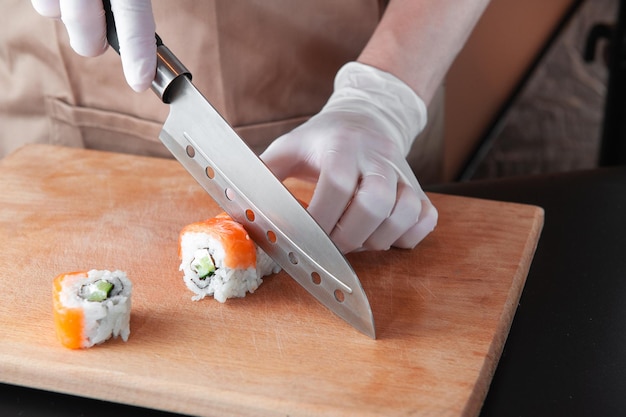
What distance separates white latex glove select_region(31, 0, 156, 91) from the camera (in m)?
1.31

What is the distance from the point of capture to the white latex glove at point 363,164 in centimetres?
135

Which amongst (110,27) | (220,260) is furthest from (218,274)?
(110,27)

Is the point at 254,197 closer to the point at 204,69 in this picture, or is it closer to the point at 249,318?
the point at 249,318

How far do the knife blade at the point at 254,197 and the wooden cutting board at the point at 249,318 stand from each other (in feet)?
0.17

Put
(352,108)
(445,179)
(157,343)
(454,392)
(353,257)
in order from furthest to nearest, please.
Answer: (445,179) < (352,108) < (353,257) < (157,343) < (454,392)

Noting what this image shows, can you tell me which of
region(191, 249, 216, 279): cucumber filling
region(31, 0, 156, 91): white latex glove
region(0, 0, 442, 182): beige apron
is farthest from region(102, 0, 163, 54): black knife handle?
region(191, 249, 216, 279): cucumber filling

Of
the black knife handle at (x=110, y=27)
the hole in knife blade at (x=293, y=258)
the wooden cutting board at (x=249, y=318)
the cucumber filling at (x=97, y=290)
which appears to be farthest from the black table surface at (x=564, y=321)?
the black knife handle at (x=110, y=27)

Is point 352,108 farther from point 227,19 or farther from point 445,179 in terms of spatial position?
point 445,179

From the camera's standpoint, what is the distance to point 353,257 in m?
1.41

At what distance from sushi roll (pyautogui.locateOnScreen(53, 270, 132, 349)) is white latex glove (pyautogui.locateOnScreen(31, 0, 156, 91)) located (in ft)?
1.07

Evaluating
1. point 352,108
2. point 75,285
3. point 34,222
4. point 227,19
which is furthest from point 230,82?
point 75,285

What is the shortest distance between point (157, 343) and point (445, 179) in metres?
1.23

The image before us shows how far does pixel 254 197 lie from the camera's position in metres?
1.28

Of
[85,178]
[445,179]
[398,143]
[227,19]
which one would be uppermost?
[227,19]
